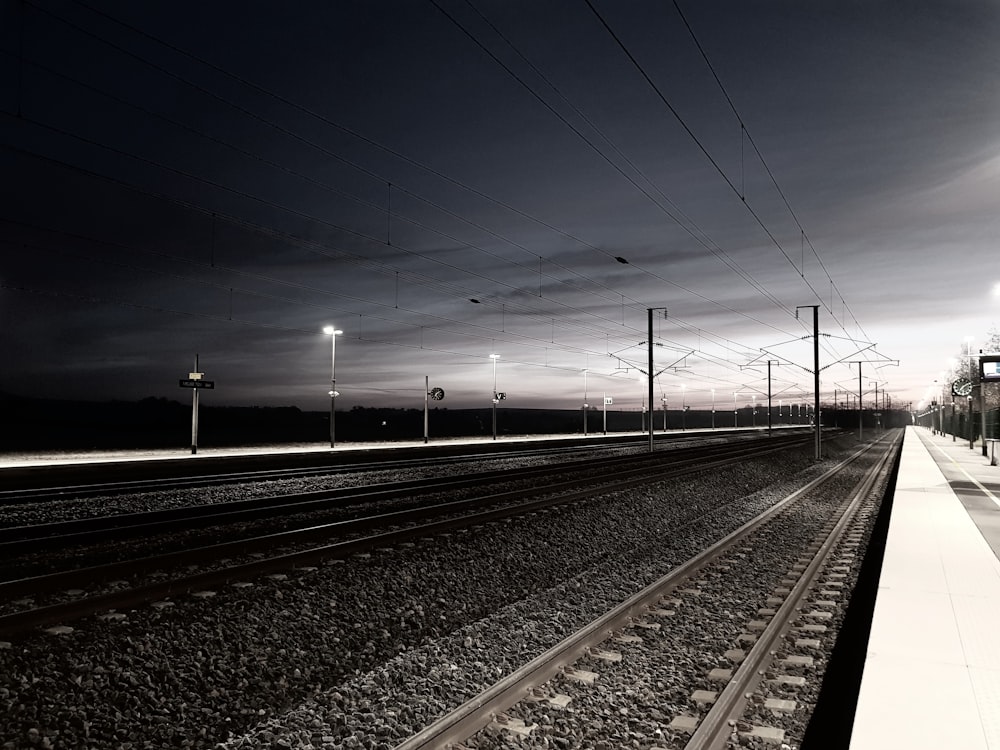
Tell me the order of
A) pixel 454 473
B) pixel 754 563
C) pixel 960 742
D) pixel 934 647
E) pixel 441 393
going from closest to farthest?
pixel 960 742, pixel 934 647, pixel 754 563, pixel 454 473, pixel 441 393

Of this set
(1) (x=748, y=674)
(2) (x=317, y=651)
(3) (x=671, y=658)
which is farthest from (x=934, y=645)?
(2) (x=317, y=651)

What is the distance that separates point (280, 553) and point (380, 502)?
6.76m

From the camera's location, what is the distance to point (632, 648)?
681cm

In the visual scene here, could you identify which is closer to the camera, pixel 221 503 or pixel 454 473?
pixel 221 503

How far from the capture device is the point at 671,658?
653 centimetres

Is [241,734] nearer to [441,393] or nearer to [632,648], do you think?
[632,648]

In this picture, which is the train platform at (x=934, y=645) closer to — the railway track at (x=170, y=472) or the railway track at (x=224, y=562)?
the railway track at (x=224, y=562)

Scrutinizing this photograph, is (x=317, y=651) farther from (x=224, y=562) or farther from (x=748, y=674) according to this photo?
(x=224, y=562)

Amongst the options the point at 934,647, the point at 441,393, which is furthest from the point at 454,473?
the point at 441,393

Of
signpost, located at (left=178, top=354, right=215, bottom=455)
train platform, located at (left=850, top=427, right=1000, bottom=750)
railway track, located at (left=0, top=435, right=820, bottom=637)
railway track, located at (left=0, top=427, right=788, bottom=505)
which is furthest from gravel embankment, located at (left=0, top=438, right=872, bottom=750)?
signpost, located at (left=178, top=354, right=215, bottom=455)

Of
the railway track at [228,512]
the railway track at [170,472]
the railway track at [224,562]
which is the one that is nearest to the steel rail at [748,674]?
the railway track at [224,562]

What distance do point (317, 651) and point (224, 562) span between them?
4.36 meters

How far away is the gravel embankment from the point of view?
5219mm

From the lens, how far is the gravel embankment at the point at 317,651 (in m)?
5.22
